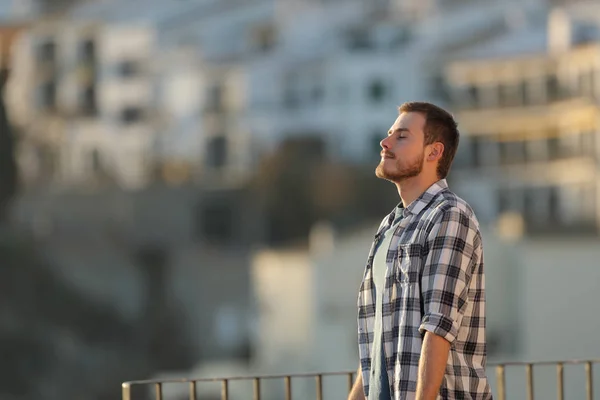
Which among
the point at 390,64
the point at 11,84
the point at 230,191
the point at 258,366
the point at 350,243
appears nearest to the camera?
the point at 350,243

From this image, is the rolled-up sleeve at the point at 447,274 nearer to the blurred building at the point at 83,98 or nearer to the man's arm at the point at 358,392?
the man's arm at the point at 358,392

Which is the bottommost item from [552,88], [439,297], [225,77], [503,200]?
[503,200]

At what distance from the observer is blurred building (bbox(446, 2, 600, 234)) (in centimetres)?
4969

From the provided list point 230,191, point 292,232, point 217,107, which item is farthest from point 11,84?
A: point 292,232

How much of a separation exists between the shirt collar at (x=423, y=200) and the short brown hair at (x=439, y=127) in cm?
5

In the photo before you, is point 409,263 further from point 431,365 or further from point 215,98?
point 215,98

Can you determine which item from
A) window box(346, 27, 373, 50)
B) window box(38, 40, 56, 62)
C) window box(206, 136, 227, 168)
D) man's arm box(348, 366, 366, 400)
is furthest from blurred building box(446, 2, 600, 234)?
man's arm box(348, 366, 366, 400)

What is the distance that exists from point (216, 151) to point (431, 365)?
5385 cm

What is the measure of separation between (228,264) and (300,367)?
12.8m

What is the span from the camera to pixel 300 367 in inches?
1355

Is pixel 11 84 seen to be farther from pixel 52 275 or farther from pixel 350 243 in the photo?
pixel 350 243

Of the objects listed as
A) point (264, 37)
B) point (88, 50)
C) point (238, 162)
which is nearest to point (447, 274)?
point (238, 162)

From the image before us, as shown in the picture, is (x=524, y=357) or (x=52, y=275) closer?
(x=524, y=357)

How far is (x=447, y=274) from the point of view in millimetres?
3930
